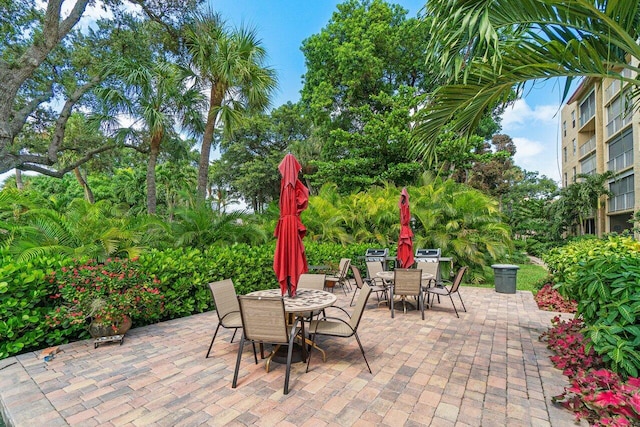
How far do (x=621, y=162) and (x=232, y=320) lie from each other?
22130 millimetres

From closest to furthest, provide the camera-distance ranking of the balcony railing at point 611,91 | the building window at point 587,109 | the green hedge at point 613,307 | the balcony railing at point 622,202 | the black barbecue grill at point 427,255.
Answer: the green hedge at point 613,307
the black barbecue grill at point 427,255
the balcony railing at point 622,202
the balcony railing at point 611,91
the building window at point 587,109

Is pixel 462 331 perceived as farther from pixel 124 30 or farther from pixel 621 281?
pixel 124 30

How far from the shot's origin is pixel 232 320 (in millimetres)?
3844

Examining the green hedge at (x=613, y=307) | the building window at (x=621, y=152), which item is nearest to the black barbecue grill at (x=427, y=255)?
the green hedge at (x=613, y=307)

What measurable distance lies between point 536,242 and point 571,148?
9189 millimetres

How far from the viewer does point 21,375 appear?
126 inches

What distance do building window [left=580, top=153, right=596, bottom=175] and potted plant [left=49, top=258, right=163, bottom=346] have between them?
26.4m

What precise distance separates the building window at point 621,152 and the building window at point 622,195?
0.75m

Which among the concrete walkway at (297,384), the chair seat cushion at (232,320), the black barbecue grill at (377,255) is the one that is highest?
the black barbecue grill at (377,255)

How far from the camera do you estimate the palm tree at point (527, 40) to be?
109 inches

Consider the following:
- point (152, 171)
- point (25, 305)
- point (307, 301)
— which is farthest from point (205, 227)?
point (152, 171)

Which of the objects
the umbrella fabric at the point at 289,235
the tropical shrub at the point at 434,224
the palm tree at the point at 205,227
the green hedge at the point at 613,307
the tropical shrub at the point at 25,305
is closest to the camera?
the green hedge at the point at 613,307

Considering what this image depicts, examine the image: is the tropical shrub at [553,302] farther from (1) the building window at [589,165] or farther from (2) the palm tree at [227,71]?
(1) the building window at [589,165]

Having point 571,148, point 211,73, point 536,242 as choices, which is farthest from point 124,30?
point 571,148
